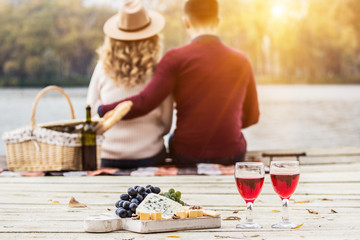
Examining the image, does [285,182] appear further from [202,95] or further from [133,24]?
[133,24]

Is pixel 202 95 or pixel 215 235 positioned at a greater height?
pixel 202 95

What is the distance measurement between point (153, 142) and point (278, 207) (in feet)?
5.86

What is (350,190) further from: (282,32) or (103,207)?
(282,32)

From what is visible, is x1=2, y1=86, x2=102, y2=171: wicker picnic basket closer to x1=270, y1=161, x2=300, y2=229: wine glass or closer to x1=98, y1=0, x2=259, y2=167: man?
x1=98, y1=0, x2=259, y2=167: man

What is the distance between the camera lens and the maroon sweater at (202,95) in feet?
12.1

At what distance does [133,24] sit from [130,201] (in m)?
2.25

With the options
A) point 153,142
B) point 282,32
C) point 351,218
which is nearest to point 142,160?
point 153,142

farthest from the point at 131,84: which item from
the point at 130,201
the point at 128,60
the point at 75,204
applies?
the point at 130,201

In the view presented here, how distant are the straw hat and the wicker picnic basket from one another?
1.84ft

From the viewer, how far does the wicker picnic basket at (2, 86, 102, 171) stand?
12.2 ft

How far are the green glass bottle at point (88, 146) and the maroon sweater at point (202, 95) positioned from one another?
0.59ft

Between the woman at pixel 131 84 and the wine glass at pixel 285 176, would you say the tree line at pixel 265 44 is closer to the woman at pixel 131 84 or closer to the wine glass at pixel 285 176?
the woman at pixel 131 84

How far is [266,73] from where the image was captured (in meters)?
60.2

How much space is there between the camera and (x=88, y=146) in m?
3.72
